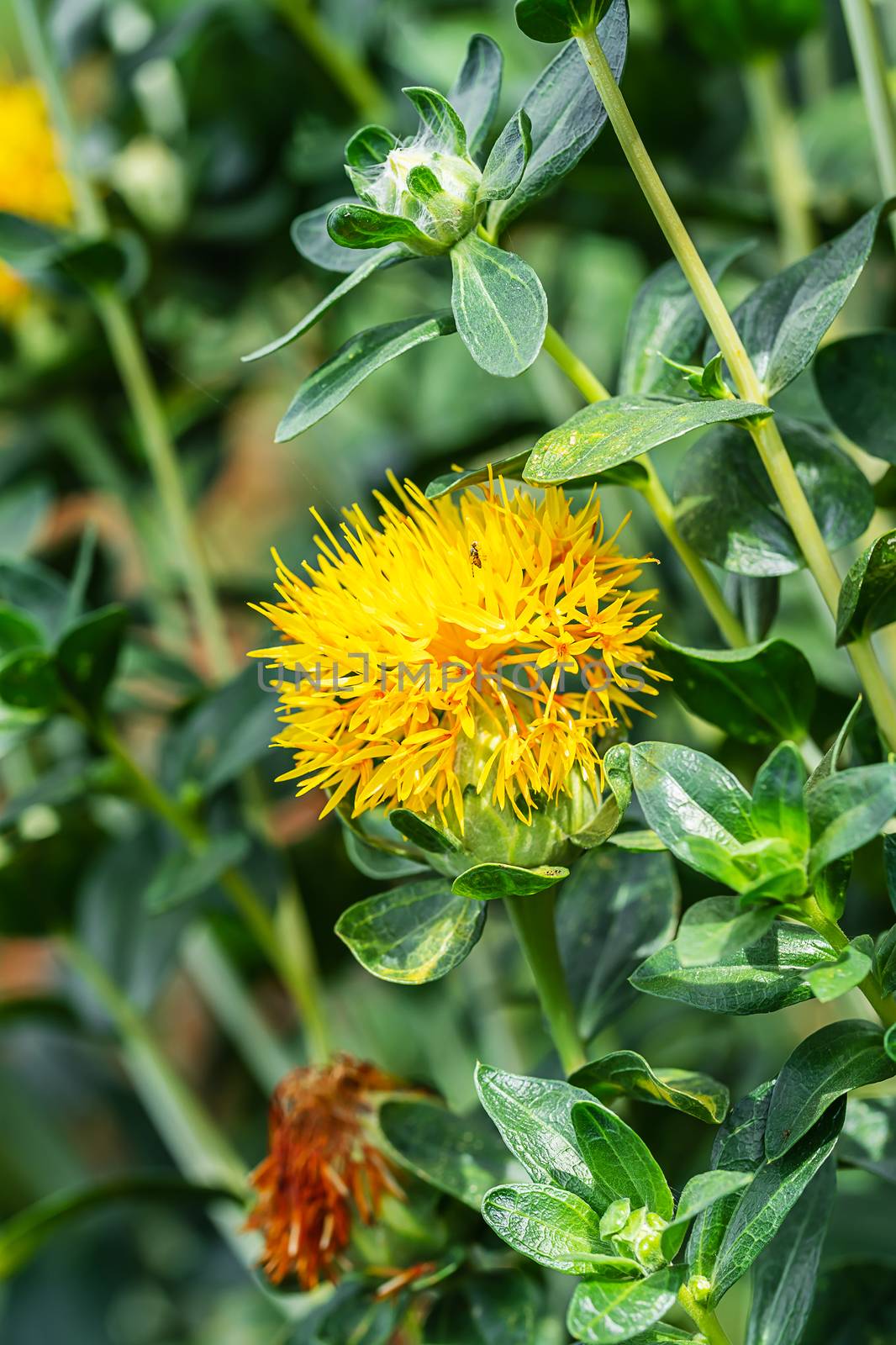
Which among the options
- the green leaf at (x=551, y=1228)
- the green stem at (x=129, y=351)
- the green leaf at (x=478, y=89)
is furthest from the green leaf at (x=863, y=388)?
the green stem at (x=129, y=351)

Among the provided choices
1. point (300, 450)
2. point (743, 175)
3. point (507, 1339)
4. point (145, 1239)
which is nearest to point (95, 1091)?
point (145, 1239)

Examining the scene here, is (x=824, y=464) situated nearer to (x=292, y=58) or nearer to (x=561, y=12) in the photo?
(x=561, y=12)

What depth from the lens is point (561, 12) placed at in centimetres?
31

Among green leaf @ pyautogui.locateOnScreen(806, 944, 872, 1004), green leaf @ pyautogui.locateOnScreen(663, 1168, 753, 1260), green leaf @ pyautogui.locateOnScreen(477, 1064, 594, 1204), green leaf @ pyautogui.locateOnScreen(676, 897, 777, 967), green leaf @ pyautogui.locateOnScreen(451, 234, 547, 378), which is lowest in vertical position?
green leaf @ pyautogui.locateOnScreen(663, 1168, 753, 1260)

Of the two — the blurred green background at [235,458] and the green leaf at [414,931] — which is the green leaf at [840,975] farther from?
the blurred green background at [235,458]

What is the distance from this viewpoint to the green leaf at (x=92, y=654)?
48 cm

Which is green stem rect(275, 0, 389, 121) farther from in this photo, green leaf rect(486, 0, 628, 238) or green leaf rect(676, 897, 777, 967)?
green leaf rect(676, 897, 777, 967)

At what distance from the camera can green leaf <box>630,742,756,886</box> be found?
303mm

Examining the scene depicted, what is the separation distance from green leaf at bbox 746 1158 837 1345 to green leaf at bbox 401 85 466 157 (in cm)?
29

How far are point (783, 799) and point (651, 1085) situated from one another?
10cm

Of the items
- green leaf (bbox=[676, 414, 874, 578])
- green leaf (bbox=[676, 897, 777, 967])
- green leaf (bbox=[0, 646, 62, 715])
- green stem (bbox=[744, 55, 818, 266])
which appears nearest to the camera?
green leaf (bbox=[676, 897, 777, 967])

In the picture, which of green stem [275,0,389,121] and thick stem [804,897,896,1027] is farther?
green stem [275,0,389,121]

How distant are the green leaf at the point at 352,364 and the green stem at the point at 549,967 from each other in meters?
0.15

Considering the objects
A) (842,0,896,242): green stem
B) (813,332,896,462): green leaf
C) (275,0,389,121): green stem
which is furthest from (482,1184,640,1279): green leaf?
(275,0,389,121): green stem
